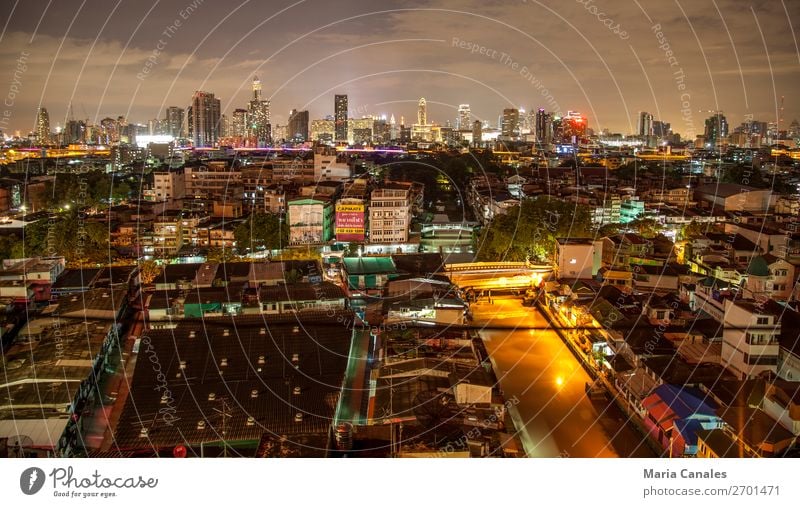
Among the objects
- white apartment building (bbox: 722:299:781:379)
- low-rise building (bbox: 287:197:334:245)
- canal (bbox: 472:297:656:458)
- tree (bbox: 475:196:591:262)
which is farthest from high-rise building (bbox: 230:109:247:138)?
white apartment building (bbox: 722:299:781:379)

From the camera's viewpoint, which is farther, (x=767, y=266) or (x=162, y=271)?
(x=162, y=271)

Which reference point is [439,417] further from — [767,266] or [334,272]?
[334,272]

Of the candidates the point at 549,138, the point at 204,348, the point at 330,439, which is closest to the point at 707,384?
the point at 330,439

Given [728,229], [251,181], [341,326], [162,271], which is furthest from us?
[251,181]

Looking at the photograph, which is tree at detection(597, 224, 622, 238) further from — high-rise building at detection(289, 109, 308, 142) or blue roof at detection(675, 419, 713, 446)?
high-rise building at detection(289, 109, 308, 142)

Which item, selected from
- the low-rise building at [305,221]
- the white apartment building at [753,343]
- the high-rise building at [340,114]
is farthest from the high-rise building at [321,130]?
the white apartment building at [753,343]
